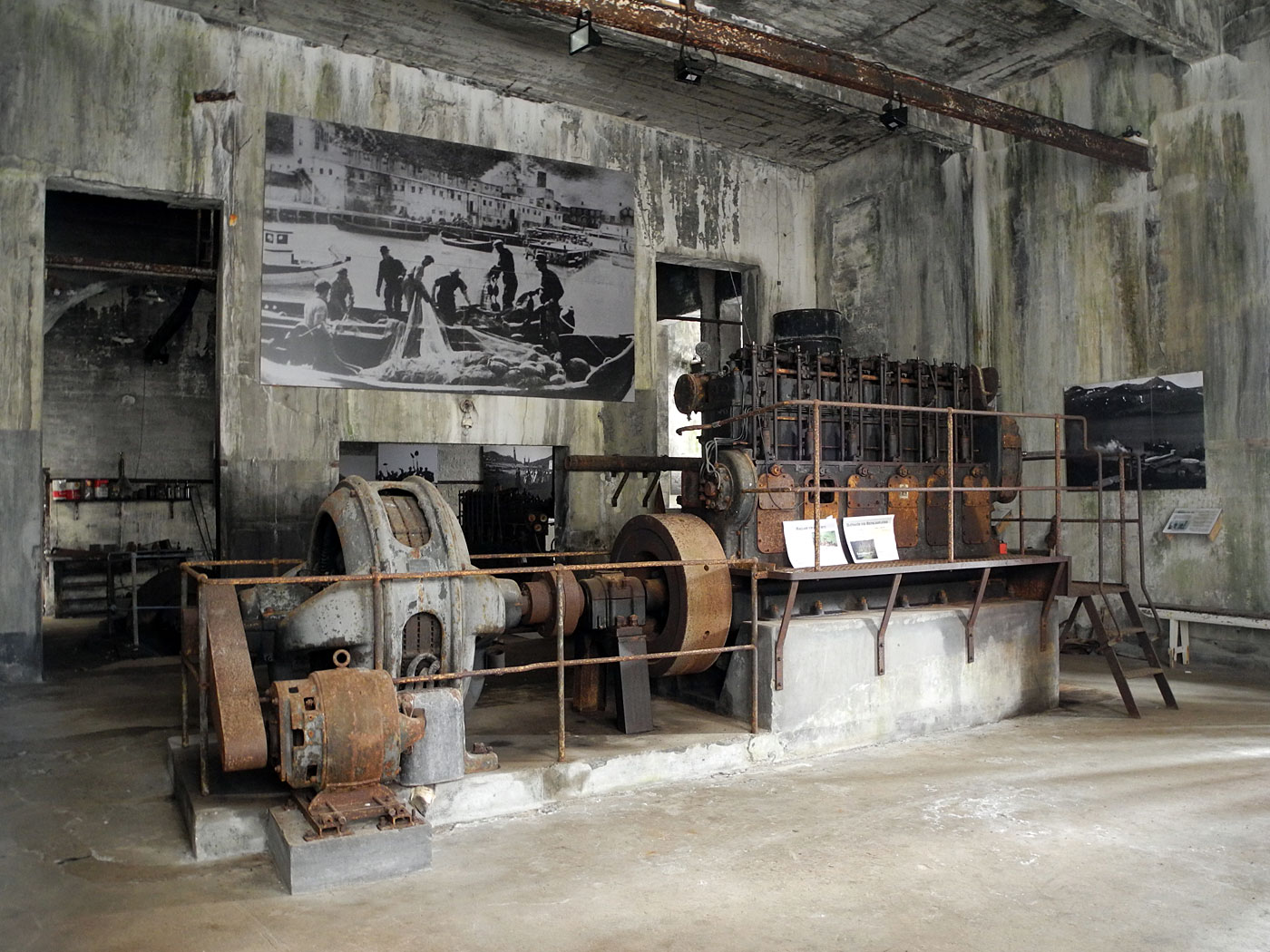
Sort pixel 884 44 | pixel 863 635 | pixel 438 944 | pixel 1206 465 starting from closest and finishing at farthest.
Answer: pixel 438 944
pixel 863 635
pixel 1206 465
pixel 884 44

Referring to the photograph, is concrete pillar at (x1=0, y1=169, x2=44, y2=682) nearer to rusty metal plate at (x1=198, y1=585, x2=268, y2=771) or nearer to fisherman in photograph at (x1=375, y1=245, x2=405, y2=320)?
fisherman in photograph at (x1=375, y1=245, x2=405, y2=320)

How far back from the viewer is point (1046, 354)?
1132 cm

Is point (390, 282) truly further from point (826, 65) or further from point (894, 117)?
point (894, 117)

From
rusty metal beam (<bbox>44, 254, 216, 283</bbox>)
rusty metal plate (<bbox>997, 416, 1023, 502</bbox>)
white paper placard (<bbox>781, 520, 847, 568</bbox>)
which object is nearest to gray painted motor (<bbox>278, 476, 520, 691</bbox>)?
white paper placard (<bbox>781, 520, 847, 568</bbox>)

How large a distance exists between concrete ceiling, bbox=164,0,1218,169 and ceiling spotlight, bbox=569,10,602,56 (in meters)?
1.21

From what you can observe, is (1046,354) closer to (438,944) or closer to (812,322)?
(812,322)

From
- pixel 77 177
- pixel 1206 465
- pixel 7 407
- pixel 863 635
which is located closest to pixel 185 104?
pixel 77 177

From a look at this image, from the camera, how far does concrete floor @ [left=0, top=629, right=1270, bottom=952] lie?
3936 mm

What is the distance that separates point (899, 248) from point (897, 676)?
7753 mm

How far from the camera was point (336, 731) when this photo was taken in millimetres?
4617

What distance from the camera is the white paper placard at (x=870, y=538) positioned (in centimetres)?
778

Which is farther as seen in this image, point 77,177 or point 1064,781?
point 77,177

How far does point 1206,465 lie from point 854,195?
20.6ft

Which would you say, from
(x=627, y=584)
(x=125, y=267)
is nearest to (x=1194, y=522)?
(x=627, y=584)
